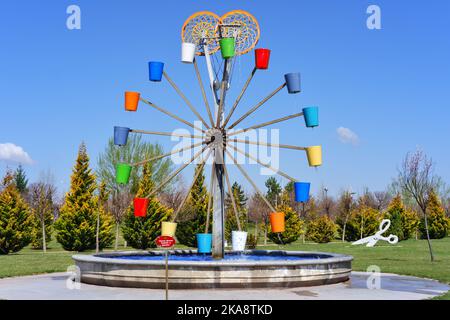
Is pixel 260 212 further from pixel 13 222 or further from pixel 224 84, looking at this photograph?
pixel 224 84

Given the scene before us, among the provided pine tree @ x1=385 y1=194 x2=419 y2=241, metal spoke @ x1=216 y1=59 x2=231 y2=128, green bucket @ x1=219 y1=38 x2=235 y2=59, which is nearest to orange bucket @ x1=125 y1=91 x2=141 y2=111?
metal spoke @ x1=216 y1=59 x2=231 y2=128

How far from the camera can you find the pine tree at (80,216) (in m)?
33.4

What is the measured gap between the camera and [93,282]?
13.9 meters

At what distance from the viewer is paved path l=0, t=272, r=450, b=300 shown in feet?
38.1

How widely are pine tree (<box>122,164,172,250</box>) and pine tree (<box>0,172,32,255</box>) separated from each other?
604cm

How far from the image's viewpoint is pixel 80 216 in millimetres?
33594

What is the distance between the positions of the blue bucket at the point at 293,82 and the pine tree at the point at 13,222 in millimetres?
23352

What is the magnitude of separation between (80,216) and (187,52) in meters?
19.5

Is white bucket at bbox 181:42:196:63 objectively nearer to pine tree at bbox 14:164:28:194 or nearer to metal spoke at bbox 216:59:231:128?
metal spoke at bbox 216:59:231:128

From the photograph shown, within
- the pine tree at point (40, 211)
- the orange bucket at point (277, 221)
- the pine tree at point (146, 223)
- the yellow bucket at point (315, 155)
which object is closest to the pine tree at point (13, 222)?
the pine tree at point (40, 211)

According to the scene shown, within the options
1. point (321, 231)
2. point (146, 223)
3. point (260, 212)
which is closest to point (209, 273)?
point (146, 223)

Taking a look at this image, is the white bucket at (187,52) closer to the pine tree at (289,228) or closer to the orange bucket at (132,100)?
the orange bucket at (132,100)
